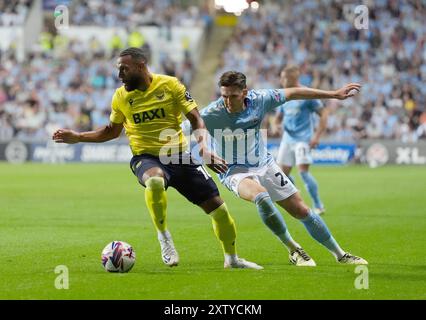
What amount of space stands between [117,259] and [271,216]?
1.62 meters

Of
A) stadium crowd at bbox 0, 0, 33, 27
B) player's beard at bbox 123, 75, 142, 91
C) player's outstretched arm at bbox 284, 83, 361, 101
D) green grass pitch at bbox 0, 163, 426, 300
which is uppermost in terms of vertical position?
stadium crowd at bbox 0, 0, 33, 27

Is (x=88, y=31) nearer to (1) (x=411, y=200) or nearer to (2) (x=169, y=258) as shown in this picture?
(1) (x=411, y=200)

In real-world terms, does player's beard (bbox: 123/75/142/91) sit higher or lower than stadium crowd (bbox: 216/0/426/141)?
lower

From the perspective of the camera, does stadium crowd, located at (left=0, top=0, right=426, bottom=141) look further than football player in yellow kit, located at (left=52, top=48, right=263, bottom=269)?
Yes

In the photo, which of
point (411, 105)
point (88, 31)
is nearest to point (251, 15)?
point (88, 31)

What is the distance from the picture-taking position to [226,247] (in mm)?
9383

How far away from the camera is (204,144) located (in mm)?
8906

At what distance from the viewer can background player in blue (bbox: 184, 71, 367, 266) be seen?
9.41 m

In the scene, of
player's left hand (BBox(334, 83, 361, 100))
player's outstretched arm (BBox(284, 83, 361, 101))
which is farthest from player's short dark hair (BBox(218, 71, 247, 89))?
player's left hand (BBox(334, 83, 361, 100))

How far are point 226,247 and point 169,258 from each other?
597 mm

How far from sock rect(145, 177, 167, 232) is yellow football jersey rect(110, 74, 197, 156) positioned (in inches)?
18.7

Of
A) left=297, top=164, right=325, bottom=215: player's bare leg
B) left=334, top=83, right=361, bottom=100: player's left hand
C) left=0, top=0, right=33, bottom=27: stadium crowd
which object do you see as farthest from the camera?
left=0, top=0, right=33, bottom=27: stadium crowd

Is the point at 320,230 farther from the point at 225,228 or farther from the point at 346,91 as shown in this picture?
the point at 346,91

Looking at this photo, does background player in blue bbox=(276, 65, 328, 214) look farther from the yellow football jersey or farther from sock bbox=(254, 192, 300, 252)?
the yellow football jersey
